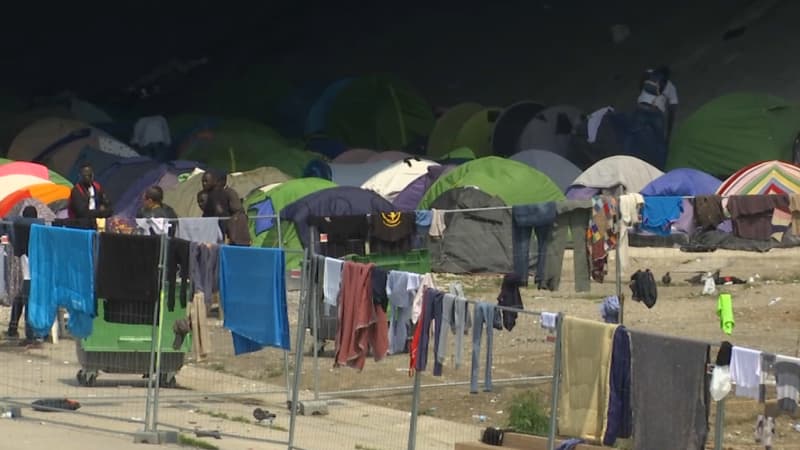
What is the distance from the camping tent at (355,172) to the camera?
1222 inches

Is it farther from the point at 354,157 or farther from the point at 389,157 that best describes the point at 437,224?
the point at 354,157

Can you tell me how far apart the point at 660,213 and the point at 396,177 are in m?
11.1

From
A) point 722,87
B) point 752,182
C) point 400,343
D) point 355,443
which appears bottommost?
point 355,443

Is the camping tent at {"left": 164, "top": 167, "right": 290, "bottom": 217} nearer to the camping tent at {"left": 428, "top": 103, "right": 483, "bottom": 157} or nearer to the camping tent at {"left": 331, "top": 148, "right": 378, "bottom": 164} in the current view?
the camping tent at {"left": 331, "top": 148, "right": 378, "bottom": 164}

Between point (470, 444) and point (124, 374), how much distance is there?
5392mm

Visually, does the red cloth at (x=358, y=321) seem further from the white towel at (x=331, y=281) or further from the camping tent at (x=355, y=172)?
the camping tent at (x=355, y=172)

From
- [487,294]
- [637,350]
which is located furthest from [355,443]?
[487,294]

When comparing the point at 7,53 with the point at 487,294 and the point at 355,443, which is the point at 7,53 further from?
the point at 355,443

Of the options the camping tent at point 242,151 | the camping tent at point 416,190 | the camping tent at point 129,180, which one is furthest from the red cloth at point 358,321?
the camping tent at point 242,151

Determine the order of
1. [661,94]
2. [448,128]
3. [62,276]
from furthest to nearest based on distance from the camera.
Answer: [448,128]
[661,94]
[62,276]

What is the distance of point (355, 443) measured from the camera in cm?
1379

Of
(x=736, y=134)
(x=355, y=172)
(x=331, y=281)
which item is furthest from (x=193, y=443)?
(x=736, y=134)

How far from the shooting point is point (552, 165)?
102 ft

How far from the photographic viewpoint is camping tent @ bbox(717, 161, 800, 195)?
24.4 metres
